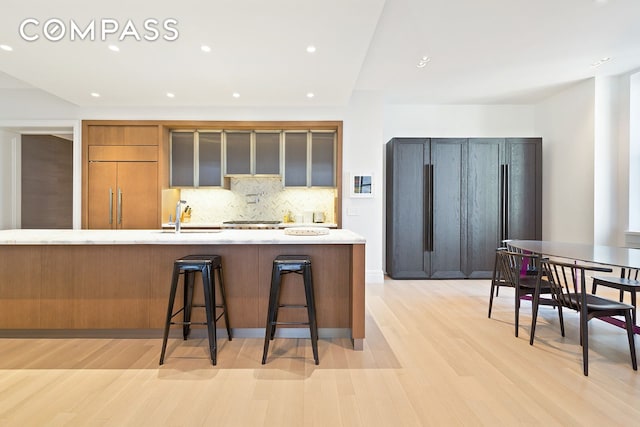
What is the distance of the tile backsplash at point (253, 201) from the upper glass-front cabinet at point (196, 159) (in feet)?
1.31

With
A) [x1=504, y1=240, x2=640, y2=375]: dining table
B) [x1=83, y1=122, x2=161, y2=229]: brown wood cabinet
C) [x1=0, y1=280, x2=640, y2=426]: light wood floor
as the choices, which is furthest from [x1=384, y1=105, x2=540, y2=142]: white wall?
[x1=83, y1=122, x2=161, y2=229]: brown wood cabinet

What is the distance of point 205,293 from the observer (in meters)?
2.54

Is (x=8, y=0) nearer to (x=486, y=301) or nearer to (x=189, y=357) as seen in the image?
(x=189, y=357)

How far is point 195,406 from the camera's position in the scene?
1.96 meters

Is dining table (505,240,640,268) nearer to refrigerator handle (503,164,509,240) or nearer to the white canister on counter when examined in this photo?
refrigerator handle (503,164,509,240)

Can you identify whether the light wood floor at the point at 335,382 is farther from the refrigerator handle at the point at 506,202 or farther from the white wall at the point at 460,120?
the white wall at the point at 460,120

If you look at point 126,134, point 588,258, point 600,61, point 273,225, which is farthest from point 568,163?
point 126,134

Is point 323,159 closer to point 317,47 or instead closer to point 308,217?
point 308,217

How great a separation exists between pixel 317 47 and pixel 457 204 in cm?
350

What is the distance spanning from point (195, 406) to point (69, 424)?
24.7 inches

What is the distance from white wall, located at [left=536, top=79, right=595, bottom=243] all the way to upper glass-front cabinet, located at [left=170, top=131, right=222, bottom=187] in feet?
17.9

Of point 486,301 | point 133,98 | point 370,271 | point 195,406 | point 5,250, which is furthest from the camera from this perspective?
point 370,271

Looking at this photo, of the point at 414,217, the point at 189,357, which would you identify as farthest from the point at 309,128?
the point at 189,357

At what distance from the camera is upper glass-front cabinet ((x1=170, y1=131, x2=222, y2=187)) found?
5.39m
